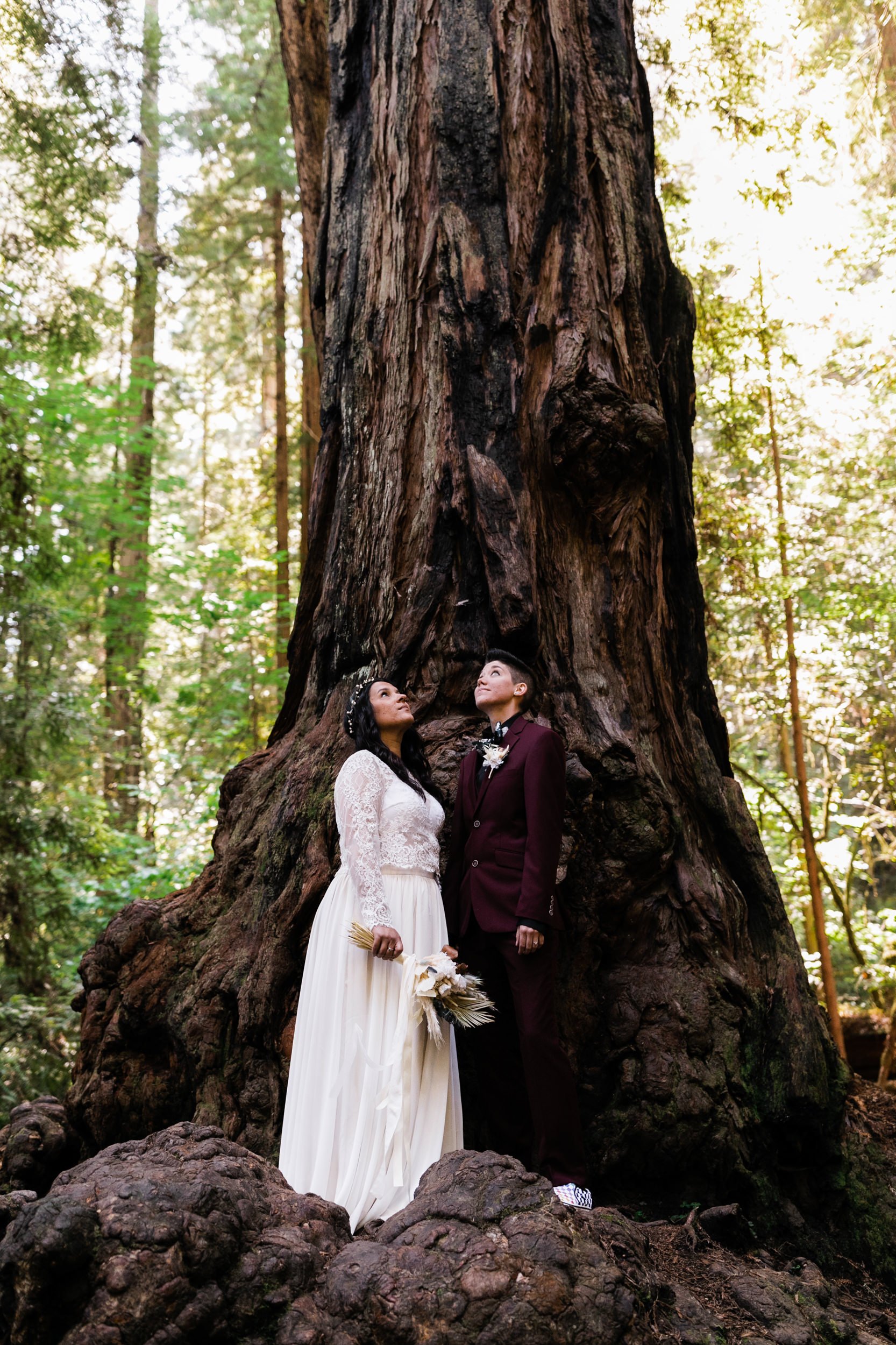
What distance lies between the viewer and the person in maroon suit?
363 cm

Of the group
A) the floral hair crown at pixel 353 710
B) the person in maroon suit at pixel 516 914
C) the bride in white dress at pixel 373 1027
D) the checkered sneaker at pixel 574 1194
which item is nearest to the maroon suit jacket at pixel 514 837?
the person in maroon suit at pixel 516 914

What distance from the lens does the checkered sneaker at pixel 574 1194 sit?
343 centimetres

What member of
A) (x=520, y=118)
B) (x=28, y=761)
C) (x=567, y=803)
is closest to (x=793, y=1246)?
(x=567, y=803)

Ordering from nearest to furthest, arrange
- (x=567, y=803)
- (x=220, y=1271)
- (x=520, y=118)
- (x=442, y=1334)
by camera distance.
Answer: (x=442, y=1334) < (x=220, y=1271) < (x=567, y=803) < (x=520, y=118)

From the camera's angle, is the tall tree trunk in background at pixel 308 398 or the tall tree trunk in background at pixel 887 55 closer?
the tall tree trunk in background at pixel 887 55

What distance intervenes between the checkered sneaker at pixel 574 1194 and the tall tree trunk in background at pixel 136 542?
847 centimetres

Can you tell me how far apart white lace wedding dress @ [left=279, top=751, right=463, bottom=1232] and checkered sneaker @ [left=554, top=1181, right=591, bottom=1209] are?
0.41m

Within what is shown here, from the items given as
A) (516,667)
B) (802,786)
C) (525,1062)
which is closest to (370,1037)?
(525,1062)

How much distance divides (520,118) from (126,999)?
4.72m

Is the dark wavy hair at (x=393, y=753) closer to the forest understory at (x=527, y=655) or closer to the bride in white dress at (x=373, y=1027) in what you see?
the bride in white dress at (x=373, y=1027)

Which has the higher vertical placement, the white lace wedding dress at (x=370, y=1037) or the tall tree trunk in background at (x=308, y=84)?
the tall tree trunk in background at (x=308, y=84)

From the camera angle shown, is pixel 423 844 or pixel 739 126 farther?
pixel 739 126

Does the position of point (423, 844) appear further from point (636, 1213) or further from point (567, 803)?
point (636, 1213)

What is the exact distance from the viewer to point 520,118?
5348 mm
